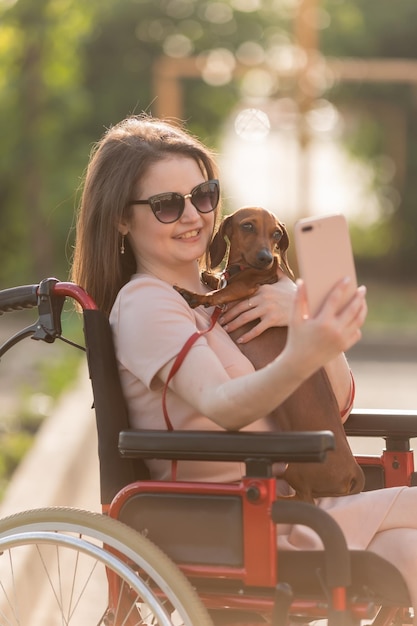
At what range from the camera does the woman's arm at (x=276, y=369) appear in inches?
100

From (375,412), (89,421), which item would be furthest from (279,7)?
(375,412)

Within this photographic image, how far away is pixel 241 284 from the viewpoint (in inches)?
127

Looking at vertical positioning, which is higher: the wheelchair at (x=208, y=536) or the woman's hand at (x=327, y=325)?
the woman's hand at (x=327, y=325)

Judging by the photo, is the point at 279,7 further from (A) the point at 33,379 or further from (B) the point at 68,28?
(A) the point at 33,379

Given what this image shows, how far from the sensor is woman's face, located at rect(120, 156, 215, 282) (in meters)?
3.17

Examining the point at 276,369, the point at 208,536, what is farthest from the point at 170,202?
the point at 208,536

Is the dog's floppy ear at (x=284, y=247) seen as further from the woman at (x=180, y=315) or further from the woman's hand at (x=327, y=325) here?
the woman's hand at (x=327, y=325)

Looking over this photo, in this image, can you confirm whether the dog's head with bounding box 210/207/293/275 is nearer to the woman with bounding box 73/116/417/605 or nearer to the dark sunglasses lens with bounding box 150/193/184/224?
the woman with bounding box 73/116/417/605

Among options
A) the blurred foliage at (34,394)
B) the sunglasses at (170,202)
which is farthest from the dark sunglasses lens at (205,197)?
the blurred foliage at (34,394)

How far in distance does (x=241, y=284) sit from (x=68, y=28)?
1421cm

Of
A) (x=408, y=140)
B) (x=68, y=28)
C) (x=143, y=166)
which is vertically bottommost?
(x=143, y=166)

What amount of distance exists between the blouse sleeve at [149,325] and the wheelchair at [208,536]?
5 centimetres

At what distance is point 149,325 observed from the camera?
9.70 feet

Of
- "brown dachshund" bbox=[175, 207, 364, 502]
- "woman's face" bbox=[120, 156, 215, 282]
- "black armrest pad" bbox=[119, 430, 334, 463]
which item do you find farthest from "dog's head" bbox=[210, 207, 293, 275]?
"black armrest pad" bbox=[119, 430, 334, 463]
